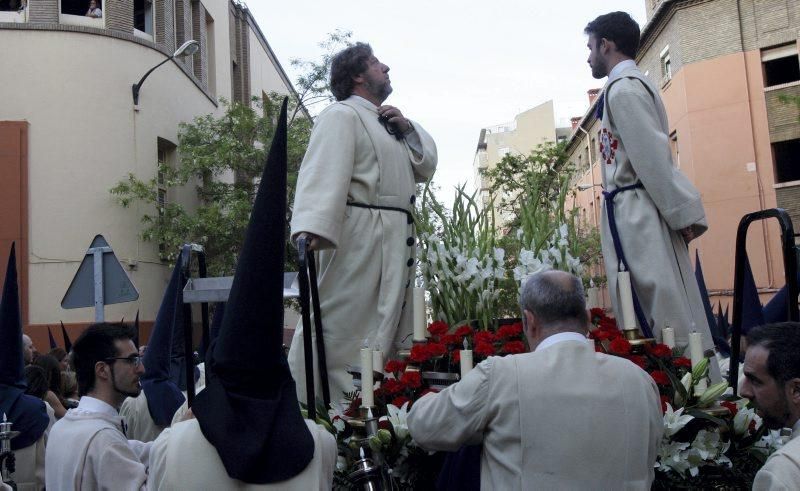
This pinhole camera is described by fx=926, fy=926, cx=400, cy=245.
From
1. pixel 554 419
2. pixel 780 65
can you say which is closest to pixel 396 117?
pixel 554 419

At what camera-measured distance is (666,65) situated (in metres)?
35.5

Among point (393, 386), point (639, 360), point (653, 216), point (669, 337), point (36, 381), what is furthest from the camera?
point (36, 381)

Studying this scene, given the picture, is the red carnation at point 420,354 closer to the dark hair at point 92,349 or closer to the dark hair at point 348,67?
the dark hair at point 92,349

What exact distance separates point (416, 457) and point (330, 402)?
82 cm

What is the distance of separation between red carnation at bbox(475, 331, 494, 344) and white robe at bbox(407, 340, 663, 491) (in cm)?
86

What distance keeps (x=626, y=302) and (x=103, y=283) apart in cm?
557

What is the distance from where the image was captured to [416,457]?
3736 millimetres

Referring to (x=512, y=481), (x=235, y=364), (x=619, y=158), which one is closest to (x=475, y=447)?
(x=512, y=481)

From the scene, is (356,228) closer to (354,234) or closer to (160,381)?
(354,234)

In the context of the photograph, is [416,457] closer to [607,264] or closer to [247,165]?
[607,264]

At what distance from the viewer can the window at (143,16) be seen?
926 inches

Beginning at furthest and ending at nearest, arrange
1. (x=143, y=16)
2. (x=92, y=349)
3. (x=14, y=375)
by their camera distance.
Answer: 1. (x=143, y=16)
2. (x=14, y=375)
3. (x=92, y=349)

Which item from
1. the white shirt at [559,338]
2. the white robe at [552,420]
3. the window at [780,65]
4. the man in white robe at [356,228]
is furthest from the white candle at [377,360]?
the window at [780,65]

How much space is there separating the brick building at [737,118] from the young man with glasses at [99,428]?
27.5 metres
